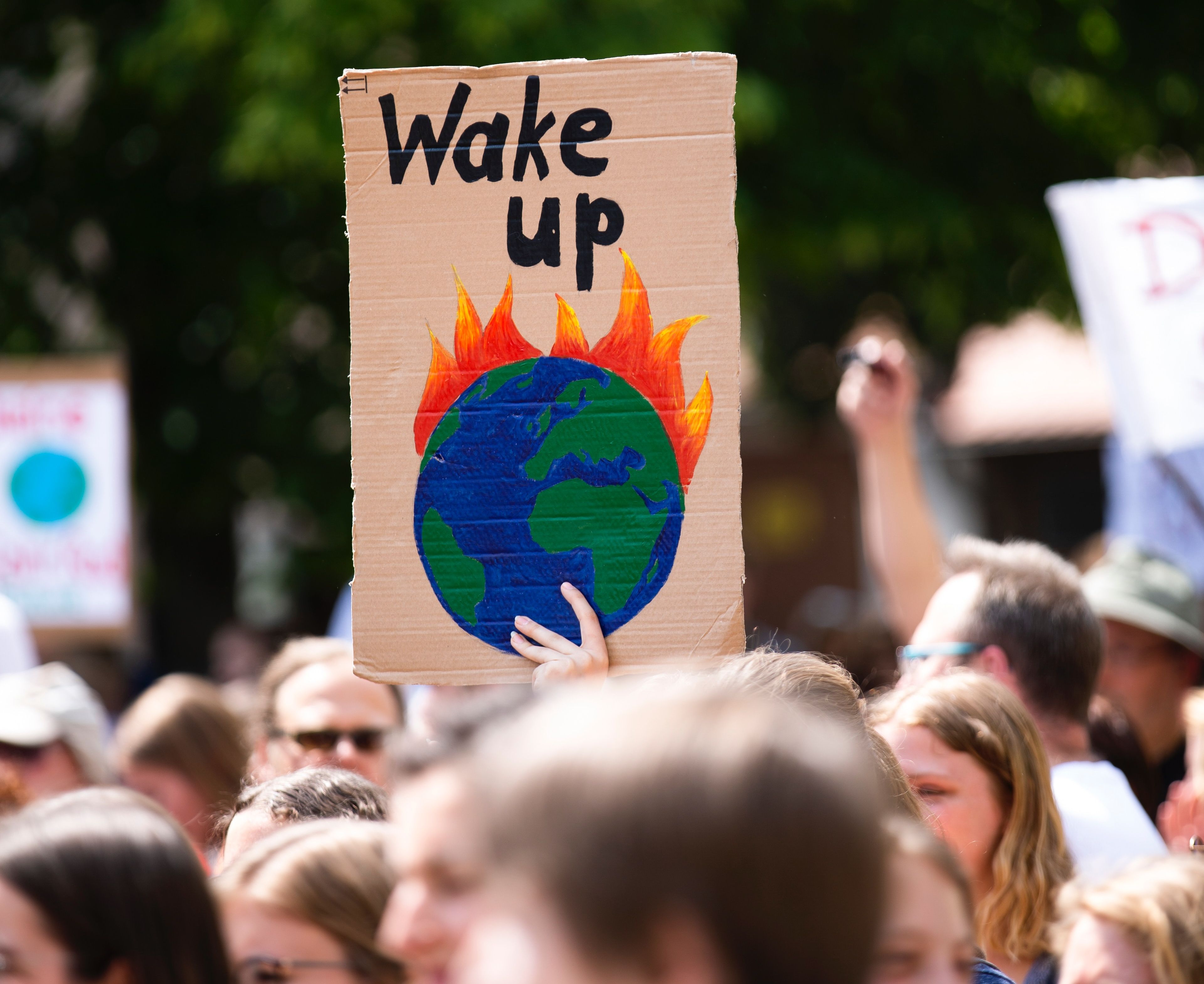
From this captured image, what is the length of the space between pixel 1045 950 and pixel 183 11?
19.8 feet

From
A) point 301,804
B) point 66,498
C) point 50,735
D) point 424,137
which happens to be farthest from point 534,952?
point 66,498

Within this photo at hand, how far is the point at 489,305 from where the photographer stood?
2.33 metres

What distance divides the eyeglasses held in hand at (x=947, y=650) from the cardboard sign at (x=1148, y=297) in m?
1.22

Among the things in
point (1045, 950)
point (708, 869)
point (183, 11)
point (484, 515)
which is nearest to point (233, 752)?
point (484, 515)

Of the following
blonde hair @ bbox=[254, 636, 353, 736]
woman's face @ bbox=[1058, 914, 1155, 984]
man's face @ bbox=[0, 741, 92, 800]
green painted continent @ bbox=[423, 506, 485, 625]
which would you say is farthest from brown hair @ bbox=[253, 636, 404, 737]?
woman's face @ bbox=[1058, 914, 1155, 984]

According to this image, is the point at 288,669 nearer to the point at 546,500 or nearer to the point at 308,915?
the point at 546,500

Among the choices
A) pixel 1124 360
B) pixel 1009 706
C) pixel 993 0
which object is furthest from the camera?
pixel 993 0

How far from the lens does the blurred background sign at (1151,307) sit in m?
3.86

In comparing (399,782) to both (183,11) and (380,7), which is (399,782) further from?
(183,11)

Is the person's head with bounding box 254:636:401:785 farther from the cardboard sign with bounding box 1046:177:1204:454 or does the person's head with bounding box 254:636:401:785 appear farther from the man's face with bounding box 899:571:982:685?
the cardboard sign with bounding box 1046:177:1204:454

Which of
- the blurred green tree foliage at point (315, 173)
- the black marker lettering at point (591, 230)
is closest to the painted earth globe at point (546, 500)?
the black marker lettering at point (591, 230)

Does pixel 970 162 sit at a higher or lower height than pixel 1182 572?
higher

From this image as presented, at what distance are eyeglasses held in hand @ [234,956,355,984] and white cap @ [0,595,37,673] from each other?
9.67ft

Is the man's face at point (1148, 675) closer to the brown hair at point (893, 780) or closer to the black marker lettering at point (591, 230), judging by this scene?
the brown hair at point (893, 780)
